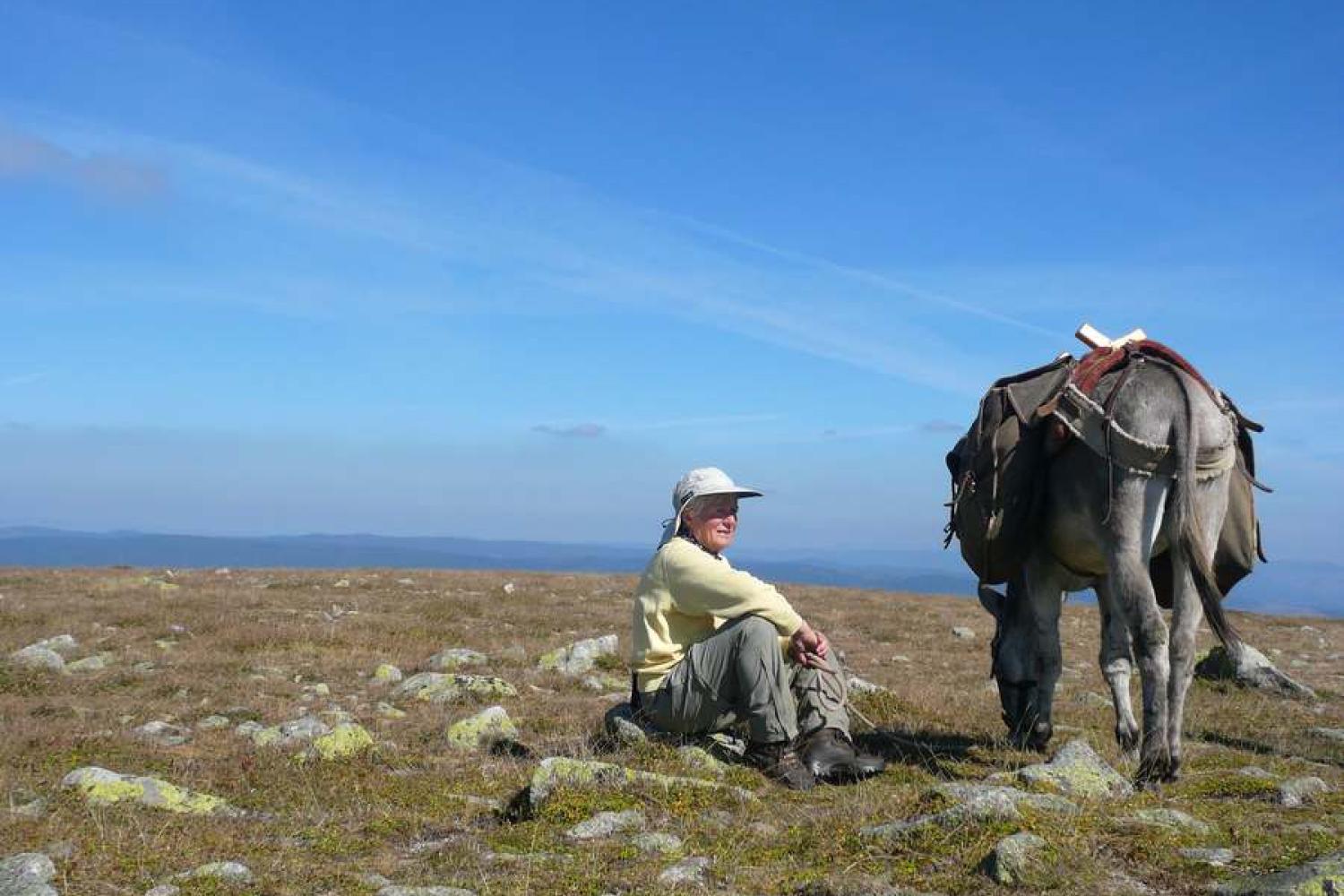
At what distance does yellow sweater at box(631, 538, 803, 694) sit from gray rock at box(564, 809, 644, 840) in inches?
77.2

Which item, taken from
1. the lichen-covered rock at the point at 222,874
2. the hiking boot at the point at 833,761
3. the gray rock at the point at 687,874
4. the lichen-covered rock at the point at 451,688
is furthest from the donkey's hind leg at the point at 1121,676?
the lichen-covered rock at the point at 451,688

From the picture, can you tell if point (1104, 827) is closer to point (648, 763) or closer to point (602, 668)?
point (648, 763)

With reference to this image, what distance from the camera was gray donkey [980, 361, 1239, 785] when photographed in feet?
24.9

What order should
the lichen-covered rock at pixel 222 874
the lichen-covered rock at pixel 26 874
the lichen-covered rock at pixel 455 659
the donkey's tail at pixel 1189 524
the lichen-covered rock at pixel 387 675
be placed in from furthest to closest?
1. the lichen-covered rock at pixel 455 659
2. the lichen-covered rock at pixel 387 675
3. the donkey's tail at pixel 1189 524
4. the lichen-covered rock at pixel 222 874
5. the lichen-covered rock at pixel 26 874

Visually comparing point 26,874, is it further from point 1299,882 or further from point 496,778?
point 1299,882

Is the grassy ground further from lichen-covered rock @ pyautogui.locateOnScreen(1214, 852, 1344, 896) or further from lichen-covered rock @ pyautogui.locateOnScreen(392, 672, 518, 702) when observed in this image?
lichen-covered rock @ pyautogui.locateOnScreen(392, 672, 518, 702)

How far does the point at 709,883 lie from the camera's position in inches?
204

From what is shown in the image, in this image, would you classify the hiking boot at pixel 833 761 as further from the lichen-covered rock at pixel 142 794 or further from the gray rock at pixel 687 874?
the lichen-covered rock at pixel 142 794

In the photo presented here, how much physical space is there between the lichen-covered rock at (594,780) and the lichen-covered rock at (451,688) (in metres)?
5.16

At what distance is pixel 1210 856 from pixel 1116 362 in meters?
4.08

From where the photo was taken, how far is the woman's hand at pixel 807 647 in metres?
8.14

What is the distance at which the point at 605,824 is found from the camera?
620 cm

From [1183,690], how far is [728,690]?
3127 millimetres

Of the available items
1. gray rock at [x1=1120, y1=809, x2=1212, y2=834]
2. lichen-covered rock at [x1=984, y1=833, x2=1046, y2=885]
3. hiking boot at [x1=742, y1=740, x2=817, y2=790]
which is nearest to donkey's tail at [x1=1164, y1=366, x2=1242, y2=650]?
gray rock at [x1=1120, y1=809, x2=1212, y2=834]
